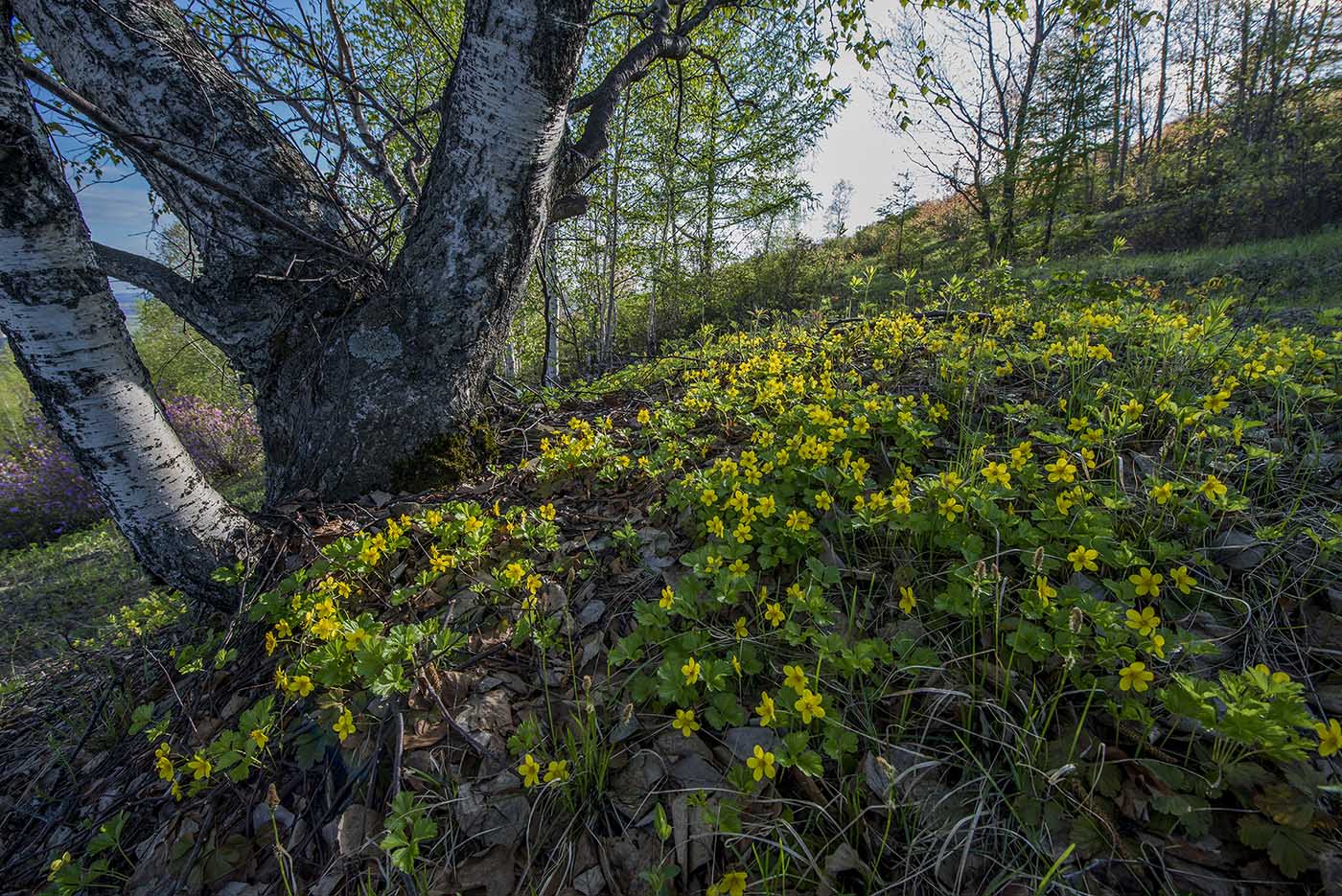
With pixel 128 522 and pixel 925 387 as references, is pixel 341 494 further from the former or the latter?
pixel 925 387

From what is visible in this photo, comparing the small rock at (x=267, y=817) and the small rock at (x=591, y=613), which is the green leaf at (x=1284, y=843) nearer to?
the small rock at (x=591, y=613)

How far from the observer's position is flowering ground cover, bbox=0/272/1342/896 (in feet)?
3.86

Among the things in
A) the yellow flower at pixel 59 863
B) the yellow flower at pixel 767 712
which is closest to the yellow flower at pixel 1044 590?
the yellow flower at pixel 767 712

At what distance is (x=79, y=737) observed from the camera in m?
2.27

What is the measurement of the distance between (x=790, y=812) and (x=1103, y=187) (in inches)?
995

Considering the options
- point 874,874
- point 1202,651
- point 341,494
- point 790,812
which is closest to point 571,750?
point 790,812

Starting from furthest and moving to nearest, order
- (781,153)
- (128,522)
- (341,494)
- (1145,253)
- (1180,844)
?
(1145,253) → (781,153) → (341,494) → (128,522) → (1180,844)

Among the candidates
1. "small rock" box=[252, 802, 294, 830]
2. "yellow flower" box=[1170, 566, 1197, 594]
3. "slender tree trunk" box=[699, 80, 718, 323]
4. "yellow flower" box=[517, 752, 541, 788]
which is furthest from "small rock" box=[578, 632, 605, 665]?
"slender tree trunk" box=[699, 80, 718, 323]

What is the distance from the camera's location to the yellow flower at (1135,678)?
1182mm

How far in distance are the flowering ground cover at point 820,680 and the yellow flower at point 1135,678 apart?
0.01 m

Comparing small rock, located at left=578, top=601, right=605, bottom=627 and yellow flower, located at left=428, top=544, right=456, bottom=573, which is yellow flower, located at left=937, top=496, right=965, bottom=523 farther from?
yellow flower, located at left=428, top=544, right=456, bottom=573

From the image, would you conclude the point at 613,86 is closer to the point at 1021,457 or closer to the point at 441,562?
the point at 441,562

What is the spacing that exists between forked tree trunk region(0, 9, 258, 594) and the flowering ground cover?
45cm

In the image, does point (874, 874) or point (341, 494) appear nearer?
point (874, 874)
